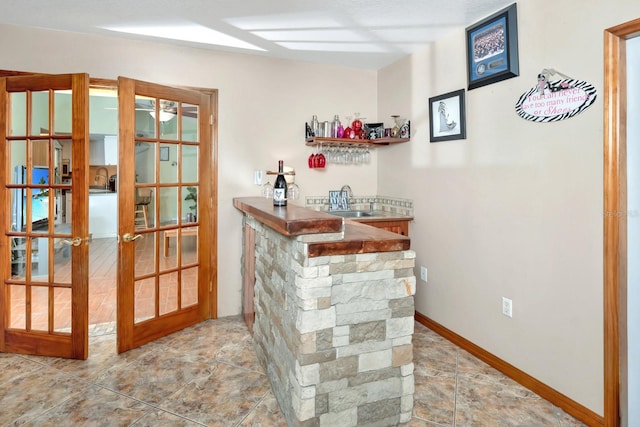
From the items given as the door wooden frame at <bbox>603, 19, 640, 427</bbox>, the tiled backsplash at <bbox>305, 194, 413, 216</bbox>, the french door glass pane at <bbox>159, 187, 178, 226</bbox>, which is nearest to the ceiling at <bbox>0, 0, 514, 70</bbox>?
the door wooden frame at <bbox>603, 19, 640, 427</bbox>

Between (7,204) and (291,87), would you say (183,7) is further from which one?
(7,204)

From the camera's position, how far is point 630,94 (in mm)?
1812

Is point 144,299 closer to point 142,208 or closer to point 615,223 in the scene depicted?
point 142,208

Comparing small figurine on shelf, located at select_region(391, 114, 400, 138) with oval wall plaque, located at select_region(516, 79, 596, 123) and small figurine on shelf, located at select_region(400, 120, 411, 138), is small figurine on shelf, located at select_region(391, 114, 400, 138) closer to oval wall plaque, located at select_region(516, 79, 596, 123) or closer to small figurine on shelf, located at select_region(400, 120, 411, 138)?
small figurine on shelf, located at select_region(400, 120, 411, 138)

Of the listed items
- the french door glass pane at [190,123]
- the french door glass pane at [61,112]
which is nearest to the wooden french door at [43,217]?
the french door glass pane at [61,112]

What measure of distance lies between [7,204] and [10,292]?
633mm

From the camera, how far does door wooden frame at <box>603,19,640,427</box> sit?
1.80 metres

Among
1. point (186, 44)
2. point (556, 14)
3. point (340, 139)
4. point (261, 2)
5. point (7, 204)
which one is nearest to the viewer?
point (556, 14)

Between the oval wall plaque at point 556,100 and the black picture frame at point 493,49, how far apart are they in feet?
0.70

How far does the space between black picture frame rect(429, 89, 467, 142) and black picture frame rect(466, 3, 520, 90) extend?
156mm

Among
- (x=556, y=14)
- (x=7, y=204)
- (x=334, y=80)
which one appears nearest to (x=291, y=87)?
(x=334, y=80)

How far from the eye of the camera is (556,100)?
2082 millimetres

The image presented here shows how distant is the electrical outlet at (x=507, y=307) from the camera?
96.1 inches

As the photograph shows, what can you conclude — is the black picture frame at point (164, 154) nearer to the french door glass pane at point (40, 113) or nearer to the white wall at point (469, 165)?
the white wall at point (469, 165)
